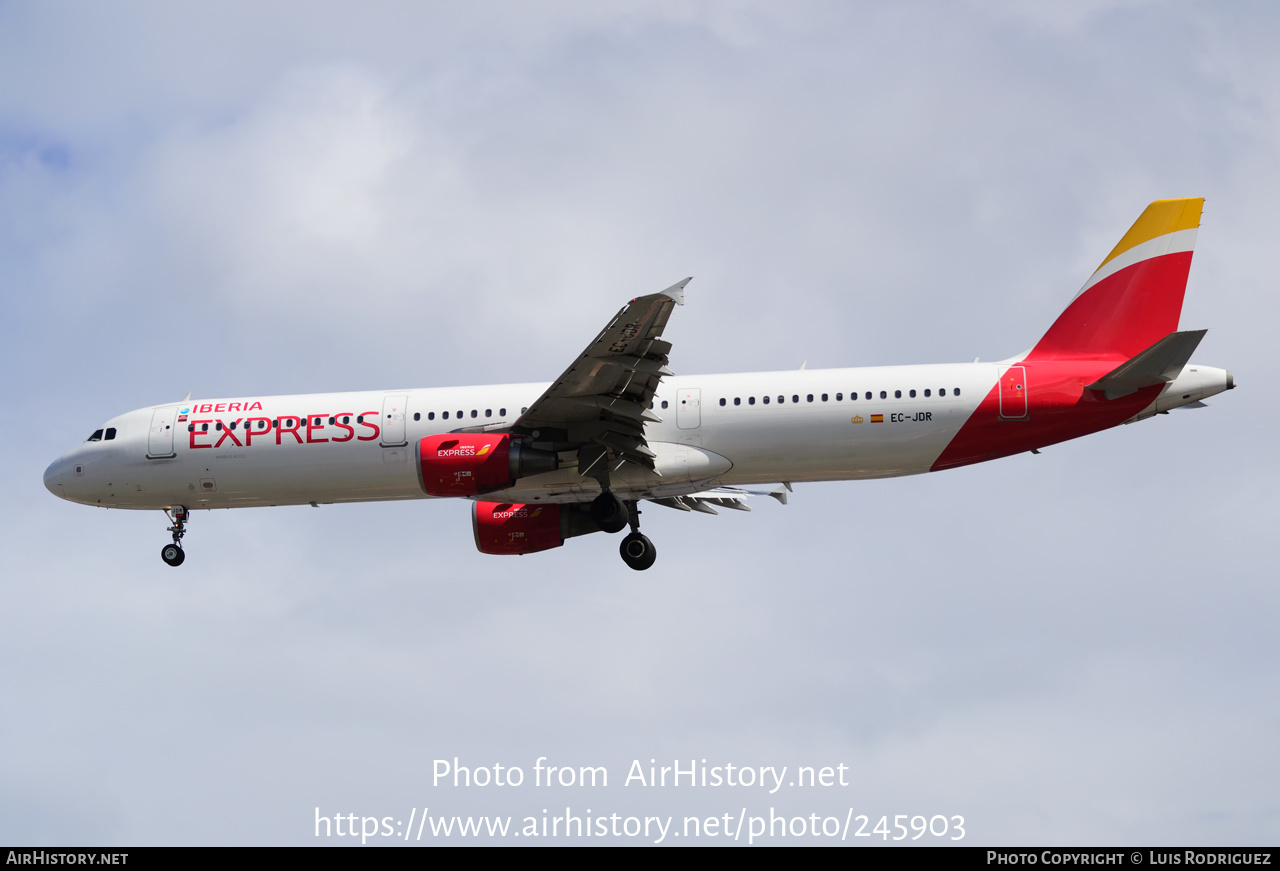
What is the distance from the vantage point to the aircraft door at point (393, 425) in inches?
1147

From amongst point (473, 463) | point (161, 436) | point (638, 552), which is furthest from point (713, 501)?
point (161, 436)

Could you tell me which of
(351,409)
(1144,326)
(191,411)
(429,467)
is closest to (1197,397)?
(1144,326)

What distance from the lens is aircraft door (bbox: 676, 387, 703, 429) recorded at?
2831 centimetres

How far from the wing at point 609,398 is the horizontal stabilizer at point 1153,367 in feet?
27.9

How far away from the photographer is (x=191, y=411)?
30641mm

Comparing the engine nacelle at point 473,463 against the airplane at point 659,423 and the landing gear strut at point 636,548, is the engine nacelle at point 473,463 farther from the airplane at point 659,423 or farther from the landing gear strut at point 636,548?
the landing gear strut at point 636,548

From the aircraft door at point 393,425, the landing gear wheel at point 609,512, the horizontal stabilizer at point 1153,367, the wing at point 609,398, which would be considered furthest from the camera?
the aircraft door at point 393,425

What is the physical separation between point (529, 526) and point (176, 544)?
7685 millimetres

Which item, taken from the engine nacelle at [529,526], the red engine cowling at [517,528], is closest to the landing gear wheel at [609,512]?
the engine nacelle at [529,526]

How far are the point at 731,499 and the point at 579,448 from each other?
673 centimetres

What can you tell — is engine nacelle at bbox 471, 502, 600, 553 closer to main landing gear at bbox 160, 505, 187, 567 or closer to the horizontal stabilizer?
main landing gear at bbox 160, 505, 187, 567

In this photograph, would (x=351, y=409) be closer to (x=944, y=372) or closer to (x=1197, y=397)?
(x=944, y=372)

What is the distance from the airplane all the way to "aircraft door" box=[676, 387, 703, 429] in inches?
1.3

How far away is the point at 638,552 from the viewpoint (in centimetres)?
3073
